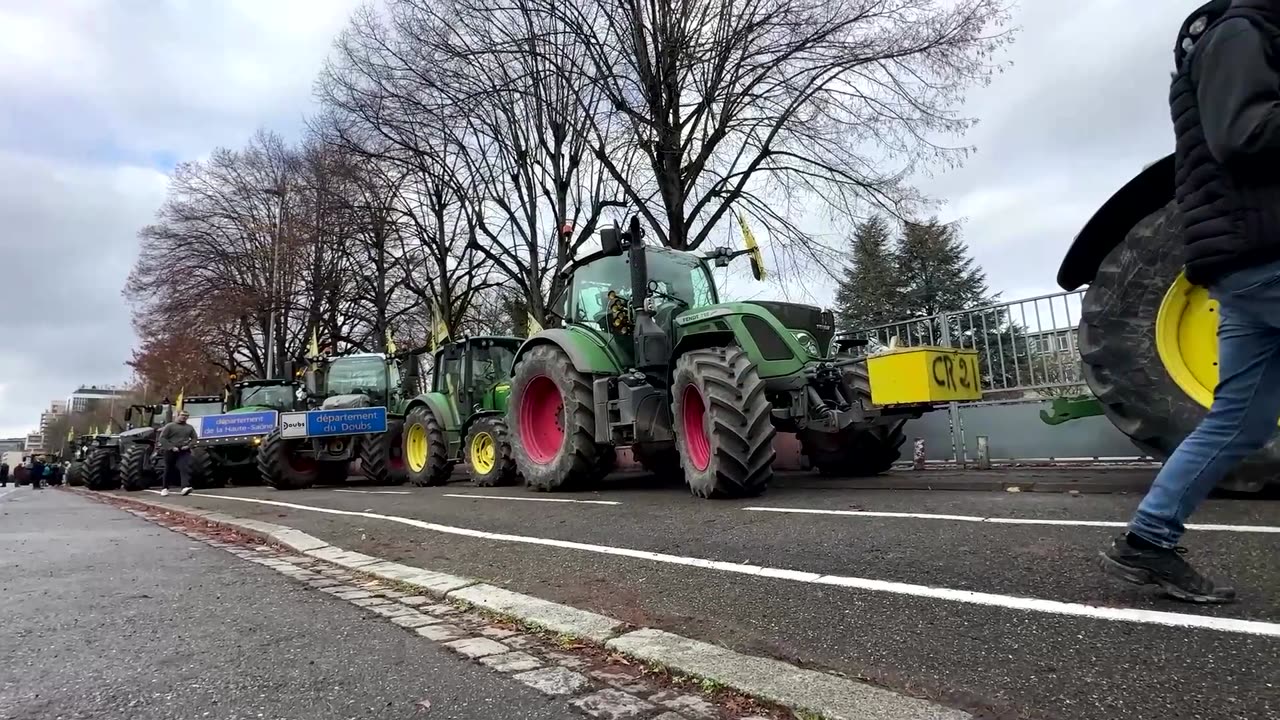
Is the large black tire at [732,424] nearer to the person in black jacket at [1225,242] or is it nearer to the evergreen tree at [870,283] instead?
the person in black jacket at [1225,242]

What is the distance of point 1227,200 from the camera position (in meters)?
2.69

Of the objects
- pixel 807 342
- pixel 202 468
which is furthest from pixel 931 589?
pixel 202 468

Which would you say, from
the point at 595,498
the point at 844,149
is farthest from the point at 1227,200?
the point at 844,149

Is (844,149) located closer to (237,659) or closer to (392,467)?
(392,467)

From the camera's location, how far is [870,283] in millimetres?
21859

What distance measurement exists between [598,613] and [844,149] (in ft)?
44.1

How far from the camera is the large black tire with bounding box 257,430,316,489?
15086 mm

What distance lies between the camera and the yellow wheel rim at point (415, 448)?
14008 millimetres

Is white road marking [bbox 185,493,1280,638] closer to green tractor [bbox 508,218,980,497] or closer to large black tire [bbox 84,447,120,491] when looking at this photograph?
green tractor [bbox 508,218,980,497]

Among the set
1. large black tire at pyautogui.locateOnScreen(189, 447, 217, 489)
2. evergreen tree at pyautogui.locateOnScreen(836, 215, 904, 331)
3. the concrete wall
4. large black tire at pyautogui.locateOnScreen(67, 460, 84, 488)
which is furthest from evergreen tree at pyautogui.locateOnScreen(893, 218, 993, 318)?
large black tire at pyautogui.locateOnScreen(67, 460, 84, 488)

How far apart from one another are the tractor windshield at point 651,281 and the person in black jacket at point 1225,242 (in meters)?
6.23

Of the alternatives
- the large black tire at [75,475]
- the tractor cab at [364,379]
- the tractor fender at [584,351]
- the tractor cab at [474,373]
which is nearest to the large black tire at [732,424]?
the tractor fender at [584,351]

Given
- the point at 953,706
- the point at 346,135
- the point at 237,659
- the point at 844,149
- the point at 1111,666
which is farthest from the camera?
the point at 346,135

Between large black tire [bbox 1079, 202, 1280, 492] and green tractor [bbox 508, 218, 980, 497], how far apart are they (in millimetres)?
1219
